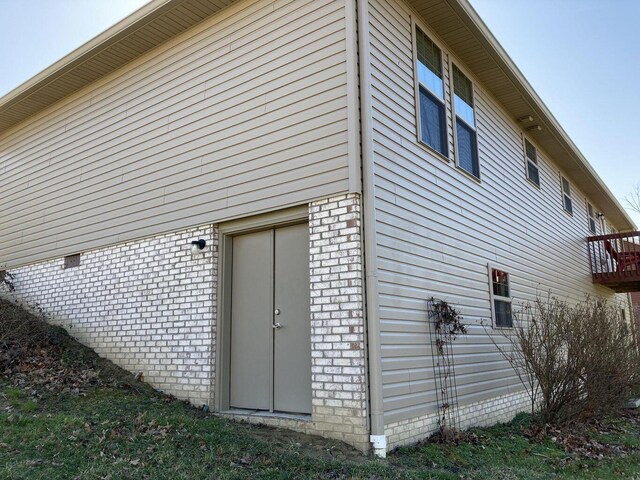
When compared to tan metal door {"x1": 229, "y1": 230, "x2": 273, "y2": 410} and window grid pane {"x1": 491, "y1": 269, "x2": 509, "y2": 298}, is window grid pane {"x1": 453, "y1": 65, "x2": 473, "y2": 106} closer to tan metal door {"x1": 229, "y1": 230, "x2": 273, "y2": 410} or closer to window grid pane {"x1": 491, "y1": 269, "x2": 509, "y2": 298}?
window grid pane {"x1": 491, "y1": 269, "x2": 509, "y2": 298}

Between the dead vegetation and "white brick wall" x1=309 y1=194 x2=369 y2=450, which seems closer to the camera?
"white brick wall" x1=309 y1=194 x2=369 y2=450

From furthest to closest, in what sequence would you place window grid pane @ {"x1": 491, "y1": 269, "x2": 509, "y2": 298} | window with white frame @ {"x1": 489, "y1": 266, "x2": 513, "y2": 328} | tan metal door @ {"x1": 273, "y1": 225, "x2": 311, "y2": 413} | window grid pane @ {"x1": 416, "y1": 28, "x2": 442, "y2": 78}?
window grid pane @ {"x1": 491, "y1": 269, "x2": 509, "y2": 298} < window with white frame @ {"x1": 489, "y1": 266, "x2": 513, "y2": 328} < window grid pane @ {"x1": 416, "y1": 28, "x2": 442, "y2": 78} < tan metal door @ {"x1": 273, "y1": 225, "x2": 311, "y2": 413}

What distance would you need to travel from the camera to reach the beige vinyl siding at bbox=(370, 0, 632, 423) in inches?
228

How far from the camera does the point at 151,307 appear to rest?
7516 mm

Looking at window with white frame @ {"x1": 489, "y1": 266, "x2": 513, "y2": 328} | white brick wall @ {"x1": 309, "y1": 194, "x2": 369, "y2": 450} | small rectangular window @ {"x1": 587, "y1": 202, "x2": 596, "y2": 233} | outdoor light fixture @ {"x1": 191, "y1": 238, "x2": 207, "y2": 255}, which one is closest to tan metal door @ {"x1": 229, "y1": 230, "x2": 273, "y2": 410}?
outdoor light fixture @ {"x1": 191, "y1": 238, "x2": 207, "y2": 255}

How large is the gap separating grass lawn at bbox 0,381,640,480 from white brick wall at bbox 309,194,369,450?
10.7 inches

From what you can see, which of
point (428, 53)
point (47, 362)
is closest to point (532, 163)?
point (428, 53)

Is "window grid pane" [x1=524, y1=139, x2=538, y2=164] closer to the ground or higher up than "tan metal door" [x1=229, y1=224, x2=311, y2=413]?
higher up

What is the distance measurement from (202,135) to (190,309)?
2.38m

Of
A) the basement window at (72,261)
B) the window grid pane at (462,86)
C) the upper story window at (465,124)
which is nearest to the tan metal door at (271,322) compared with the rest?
the upper story window at (465,124)

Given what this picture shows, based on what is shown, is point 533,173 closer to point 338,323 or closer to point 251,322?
point 251,322

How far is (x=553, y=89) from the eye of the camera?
15844 millimetres

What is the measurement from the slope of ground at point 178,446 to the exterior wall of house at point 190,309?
0.29 meters

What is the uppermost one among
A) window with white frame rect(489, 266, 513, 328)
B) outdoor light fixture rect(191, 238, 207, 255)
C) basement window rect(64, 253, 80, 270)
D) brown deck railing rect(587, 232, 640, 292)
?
brown deck railing rect(587, 232, 640, 292)
